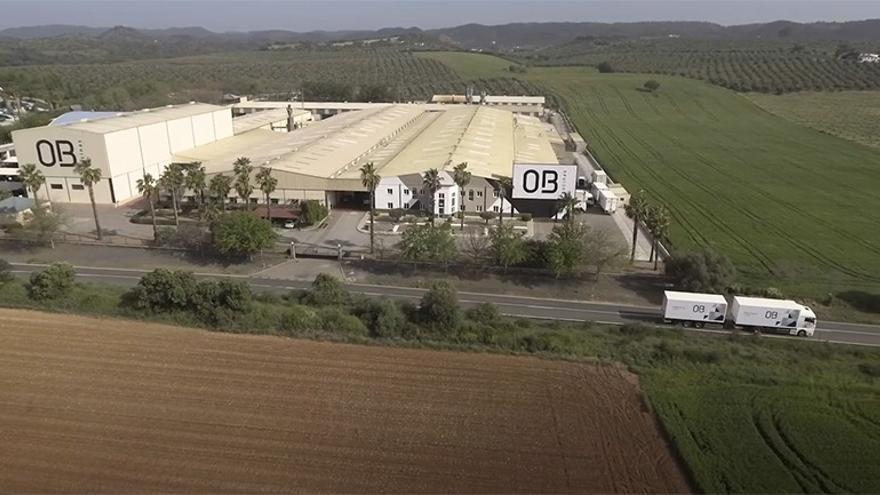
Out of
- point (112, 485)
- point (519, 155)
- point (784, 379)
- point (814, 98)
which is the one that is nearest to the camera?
point (112, 485)

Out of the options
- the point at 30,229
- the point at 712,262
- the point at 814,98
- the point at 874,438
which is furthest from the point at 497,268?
the point at 814,98

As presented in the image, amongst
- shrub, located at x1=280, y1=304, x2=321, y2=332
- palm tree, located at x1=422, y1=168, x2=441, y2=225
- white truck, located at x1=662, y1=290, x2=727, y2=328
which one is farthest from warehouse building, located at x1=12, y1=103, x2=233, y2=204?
white truck, located at x1=662, y1=290, x2=727, y2=328

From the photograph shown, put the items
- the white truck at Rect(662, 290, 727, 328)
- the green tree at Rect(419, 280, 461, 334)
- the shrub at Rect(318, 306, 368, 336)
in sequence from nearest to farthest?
the shrub at Rect(318, 306, 368, 336) → the green tree at Rect(419, 280, 461, 334) → the white truck at Rect(662, 290, 727, 328)

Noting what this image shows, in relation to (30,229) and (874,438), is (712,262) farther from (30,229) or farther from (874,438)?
(30,229)

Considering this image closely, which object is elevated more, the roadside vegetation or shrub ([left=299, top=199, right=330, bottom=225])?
shrub ([left=299, top=199, right=330, bottom=225])

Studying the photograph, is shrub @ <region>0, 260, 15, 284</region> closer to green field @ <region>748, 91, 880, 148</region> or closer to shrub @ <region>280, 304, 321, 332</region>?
shrub @ <region>280, 304, 321, 332</region>

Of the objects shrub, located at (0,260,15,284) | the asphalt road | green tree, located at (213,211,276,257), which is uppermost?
green tree, located at (213,211,276,257)
